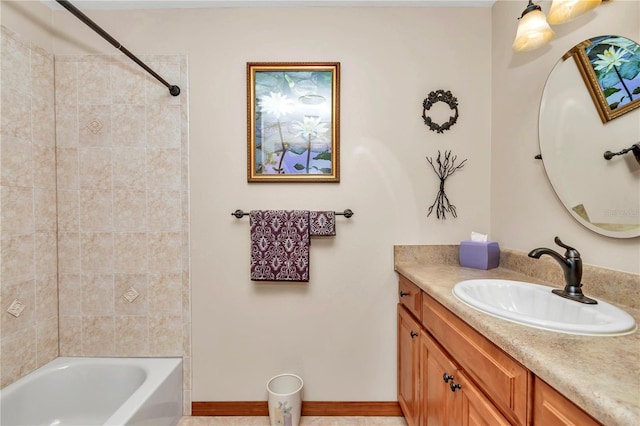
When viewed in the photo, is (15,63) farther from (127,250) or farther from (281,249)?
(281,249)

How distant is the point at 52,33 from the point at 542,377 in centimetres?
275

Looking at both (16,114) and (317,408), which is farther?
(317,408)

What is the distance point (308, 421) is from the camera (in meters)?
1.69

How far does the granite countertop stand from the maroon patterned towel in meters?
0.89

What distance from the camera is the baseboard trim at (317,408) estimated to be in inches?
68.7

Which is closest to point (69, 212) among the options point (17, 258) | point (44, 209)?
point (44, 209)

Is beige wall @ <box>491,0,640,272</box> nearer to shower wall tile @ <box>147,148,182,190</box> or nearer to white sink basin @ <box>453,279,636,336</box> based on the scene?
white sink basin @ <box>453,279,636,336</box>

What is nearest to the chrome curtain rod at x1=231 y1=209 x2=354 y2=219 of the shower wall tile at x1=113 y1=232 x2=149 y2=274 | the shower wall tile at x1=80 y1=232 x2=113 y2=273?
the shower wall tile at x1=113 y1=232 x2=149 y2=274

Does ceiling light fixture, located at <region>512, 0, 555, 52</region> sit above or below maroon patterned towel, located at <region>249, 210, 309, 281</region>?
above

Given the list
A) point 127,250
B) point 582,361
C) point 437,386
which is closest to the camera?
point 582,361

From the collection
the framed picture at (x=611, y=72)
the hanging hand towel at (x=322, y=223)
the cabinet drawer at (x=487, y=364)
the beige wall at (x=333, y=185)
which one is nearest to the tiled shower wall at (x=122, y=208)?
the beige wall at (x=333, y=185)

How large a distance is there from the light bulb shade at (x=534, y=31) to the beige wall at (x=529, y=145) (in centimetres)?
8

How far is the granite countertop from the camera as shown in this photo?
0.50m

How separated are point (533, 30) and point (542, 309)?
1.18 metres
